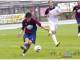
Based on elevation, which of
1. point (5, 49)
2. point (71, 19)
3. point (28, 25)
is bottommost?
point (71, 19)

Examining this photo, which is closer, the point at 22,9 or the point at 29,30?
the point at 29,30

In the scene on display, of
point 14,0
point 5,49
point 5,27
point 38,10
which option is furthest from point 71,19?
point 5,49

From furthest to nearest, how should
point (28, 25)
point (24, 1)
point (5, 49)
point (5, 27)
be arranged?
1. point (24, 1)
2. point (5, 27)
3. point (5, 49)
4. point (28, 25)

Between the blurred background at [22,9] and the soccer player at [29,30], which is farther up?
the soccer player at [29,30]

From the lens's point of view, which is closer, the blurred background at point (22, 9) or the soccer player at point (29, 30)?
the soccer player at point (29, 30)

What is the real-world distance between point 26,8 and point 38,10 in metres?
1.36

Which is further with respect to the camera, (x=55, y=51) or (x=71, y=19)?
(x=71, y=19)

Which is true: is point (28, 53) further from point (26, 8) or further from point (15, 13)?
point (26, 8)

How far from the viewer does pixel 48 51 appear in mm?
18781

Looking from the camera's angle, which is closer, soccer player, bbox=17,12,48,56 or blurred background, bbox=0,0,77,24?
soccer player, bbox=17,12,48,56

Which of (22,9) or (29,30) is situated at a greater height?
(29,30)

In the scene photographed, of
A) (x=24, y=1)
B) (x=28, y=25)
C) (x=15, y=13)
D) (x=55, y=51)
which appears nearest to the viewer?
(x=28, y=25)

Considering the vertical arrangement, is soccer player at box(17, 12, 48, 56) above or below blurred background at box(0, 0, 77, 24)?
above

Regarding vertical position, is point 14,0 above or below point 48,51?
below
